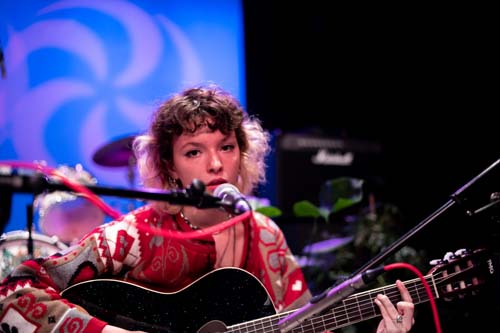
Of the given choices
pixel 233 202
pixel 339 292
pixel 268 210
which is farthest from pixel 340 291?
pixel 268 210

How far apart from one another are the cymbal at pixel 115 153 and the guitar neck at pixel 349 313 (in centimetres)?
171

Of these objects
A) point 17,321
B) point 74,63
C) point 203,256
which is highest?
point 74,63

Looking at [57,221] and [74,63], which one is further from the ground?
[74,63]

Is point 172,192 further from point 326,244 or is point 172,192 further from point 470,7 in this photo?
point 470,7

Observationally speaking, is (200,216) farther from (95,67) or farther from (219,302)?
(95,67)

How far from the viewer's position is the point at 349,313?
6.01 feet

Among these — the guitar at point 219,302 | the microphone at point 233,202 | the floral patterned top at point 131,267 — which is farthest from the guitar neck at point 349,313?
the microphone at point 233,202

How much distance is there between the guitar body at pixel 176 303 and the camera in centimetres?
178

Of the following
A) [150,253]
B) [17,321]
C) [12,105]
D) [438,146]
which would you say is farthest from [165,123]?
[438,146]

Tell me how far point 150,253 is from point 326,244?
4.22 ft

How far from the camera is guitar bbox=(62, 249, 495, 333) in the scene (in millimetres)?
1774

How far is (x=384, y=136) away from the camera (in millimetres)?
4789

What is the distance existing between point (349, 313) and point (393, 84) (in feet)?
10.9

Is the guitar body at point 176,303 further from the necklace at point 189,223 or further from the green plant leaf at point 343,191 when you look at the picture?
the green plant leaf at point 343,191
